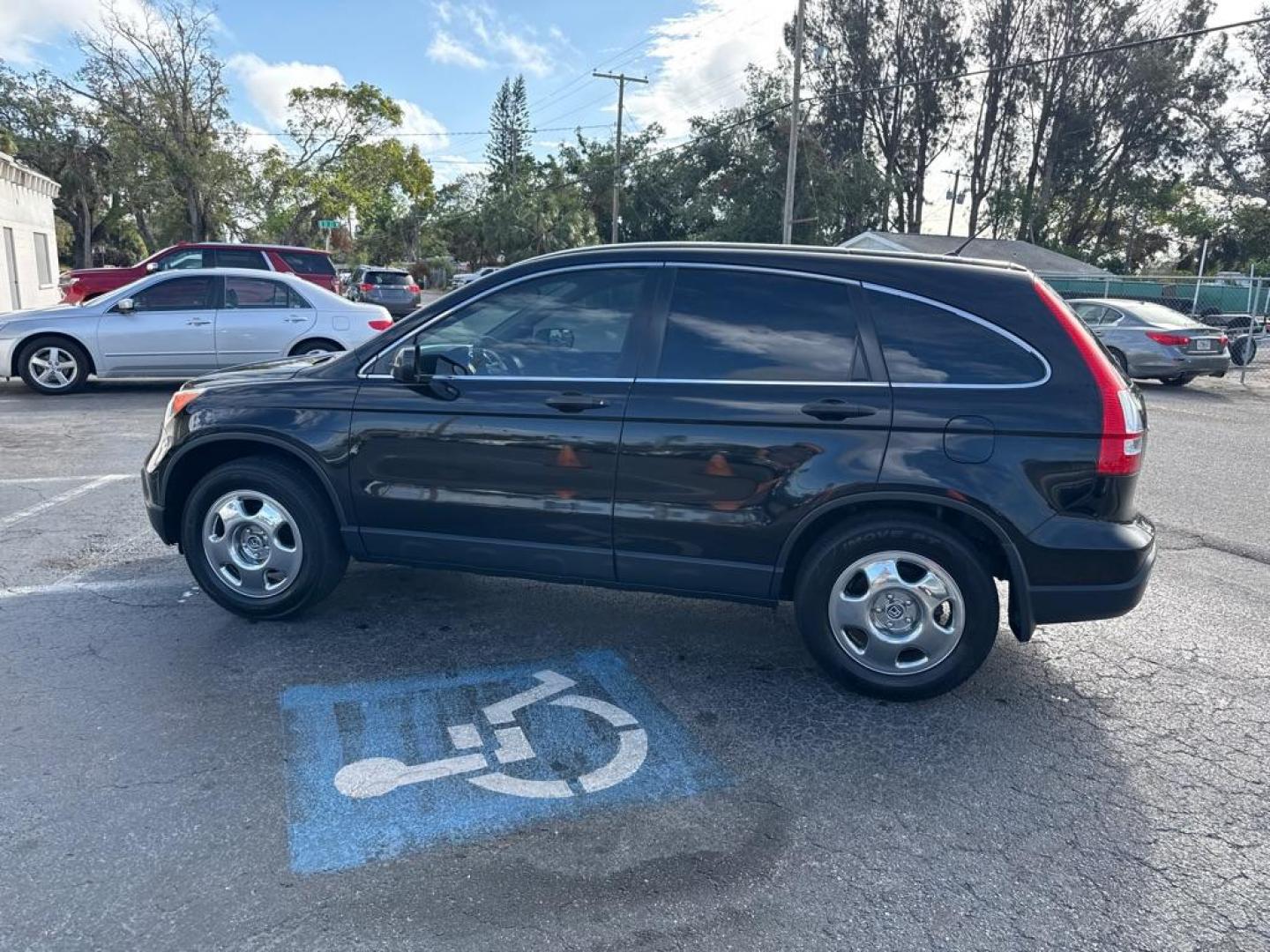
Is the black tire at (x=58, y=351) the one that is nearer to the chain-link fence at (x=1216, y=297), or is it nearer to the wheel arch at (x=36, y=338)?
the wheel arch at (x=36, y=338)

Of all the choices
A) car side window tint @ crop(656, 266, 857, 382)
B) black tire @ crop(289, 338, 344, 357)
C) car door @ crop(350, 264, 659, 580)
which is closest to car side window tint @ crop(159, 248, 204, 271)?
black tire @ crop(289, 338, 344, 357)

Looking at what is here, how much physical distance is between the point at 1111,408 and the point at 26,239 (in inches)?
1022

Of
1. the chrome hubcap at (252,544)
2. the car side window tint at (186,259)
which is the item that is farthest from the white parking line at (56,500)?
the car side window tint at (186,259)

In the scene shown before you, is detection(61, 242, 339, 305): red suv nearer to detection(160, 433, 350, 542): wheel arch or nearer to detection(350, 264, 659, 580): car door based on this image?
detection(160, 433, 350, 542): wheel arch

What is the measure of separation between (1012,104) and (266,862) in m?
52.7

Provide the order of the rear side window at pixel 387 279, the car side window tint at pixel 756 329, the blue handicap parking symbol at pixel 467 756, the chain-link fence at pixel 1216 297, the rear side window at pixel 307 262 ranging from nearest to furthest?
the blue handicap parking symbol at pixel 467 756 → the car side window tint at pixel 756 329 → the rear side window at pixel 307 262 → the chain-link fence at pixel 1216 297 → the rear side window at pixel 387 279

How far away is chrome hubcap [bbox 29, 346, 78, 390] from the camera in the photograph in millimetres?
11023

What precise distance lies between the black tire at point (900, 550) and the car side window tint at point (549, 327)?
121cm

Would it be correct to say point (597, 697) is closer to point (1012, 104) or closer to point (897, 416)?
point (897, 416)

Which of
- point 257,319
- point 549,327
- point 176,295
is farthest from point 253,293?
point 549,327

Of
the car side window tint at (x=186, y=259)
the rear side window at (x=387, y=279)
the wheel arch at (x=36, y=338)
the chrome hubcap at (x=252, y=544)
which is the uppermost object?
the rear side window at (x=387, y=279)

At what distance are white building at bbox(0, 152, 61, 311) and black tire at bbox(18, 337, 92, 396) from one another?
11.7m

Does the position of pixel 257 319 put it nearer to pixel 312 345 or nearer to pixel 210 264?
pixel 312 345

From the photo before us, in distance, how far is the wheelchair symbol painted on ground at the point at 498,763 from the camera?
3078mm
